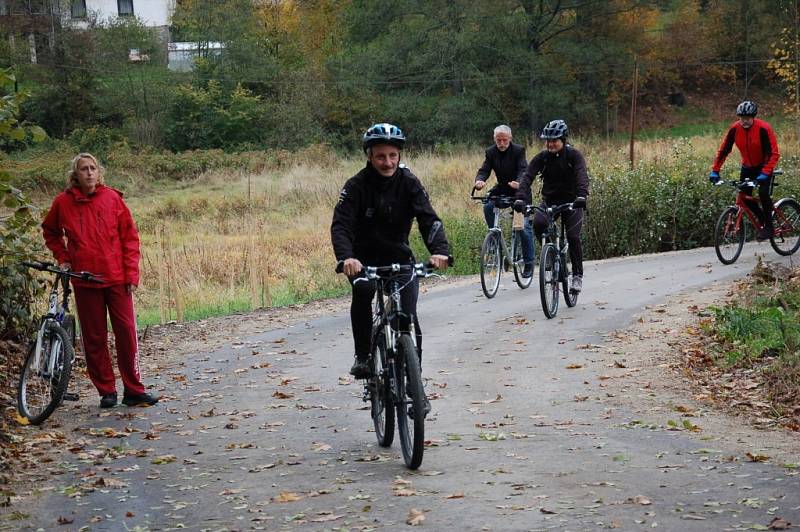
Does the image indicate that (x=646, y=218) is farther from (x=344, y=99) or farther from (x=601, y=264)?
(x=344, y=99)

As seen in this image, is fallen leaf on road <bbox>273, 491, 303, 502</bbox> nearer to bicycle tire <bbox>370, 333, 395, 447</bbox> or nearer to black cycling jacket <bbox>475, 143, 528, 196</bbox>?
bicycle tire <bbox>370, 333, 395, 447</bbox>

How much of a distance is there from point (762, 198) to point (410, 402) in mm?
11332

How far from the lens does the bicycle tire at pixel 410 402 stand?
690 centimetres

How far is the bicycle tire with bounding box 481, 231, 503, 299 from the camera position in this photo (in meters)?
15.7

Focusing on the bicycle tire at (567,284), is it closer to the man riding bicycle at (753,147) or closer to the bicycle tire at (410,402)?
the man riding bicycle at (753,147)

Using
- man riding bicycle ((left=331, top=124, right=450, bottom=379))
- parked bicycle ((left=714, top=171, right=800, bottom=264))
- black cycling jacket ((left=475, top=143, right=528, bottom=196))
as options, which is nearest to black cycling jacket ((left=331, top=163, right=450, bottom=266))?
man riding bicycle ((left=331, top=124, right=450, bottom=379))

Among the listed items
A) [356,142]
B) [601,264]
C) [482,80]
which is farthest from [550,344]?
[356,142]

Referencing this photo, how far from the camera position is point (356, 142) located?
203ft

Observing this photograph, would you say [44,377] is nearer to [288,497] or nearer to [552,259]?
[288,497]

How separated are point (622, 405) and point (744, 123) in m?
8.40

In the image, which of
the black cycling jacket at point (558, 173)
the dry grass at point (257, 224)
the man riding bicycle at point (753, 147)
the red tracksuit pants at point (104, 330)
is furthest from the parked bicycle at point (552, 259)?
the dry grass at point (257, 224)

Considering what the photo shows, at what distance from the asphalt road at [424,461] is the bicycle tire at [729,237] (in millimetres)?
5562

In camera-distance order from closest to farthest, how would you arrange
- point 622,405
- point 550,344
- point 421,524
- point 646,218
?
point 421,524, point 622,405, point 550,344, point 646,218

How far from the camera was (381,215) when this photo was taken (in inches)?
306
